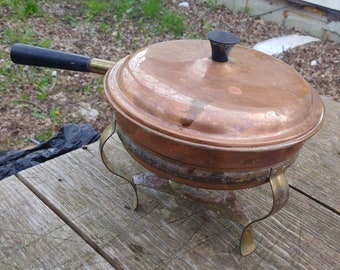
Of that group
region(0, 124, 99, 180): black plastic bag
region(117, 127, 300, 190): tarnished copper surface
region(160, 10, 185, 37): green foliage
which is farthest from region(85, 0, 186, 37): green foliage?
region(117, 127, 300, 190): tarnished copper surface

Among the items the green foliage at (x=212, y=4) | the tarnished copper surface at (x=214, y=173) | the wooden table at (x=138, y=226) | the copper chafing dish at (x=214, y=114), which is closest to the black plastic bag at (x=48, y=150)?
the wooden table at (x=138, y=226)

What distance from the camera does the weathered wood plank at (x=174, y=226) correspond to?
1.40 m

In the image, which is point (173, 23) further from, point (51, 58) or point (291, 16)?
point (51, 58)

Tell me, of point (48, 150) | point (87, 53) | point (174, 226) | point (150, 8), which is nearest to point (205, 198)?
point (174, 226)

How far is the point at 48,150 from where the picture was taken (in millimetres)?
2260

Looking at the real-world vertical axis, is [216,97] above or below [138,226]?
above

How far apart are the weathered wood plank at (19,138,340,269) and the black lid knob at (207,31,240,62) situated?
62 centimetres

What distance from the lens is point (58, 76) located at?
3477 mm

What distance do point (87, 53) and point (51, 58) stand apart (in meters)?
Answer: 2.38

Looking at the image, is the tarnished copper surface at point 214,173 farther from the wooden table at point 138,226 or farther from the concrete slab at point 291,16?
the concrete slab at point 291,16

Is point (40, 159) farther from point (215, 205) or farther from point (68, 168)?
point (215, 205)

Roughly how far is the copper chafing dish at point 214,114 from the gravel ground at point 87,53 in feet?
5.74

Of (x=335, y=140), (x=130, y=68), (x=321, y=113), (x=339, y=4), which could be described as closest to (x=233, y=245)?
(x=321, y=113)

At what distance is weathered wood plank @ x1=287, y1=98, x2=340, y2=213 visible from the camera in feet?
5.64
